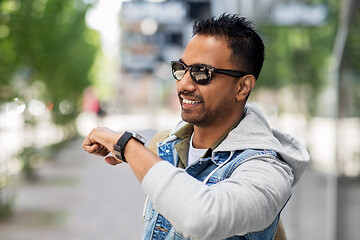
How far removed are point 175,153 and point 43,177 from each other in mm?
9742

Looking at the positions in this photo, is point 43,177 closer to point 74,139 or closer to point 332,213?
point 332,213

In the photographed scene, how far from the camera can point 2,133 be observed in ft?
22.8

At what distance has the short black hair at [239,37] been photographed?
1.36m

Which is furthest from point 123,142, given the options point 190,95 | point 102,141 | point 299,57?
point 299,57

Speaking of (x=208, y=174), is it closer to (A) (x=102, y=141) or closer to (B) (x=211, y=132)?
(B) (x=211, y=132)

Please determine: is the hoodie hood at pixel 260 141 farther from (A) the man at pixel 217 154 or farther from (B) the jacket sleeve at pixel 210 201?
(B) the jacket sleeve at pixel 210 201

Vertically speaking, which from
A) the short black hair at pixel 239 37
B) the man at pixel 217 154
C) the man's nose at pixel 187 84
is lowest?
the man at pixel 217 154

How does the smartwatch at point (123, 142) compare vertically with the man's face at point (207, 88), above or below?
below

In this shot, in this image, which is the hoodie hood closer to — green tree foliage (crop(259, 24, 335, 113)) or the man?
the man

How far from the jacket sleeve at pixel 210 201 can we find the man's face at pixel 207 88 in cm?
25

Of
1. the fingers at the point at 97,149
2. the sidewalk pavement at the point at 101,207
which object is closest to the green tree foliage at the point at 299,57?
the sidewalk pavement at the point at 101,207

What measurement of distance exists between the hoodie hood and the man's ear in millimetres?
66

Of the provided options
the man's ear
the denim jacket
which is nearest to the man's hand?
the denim jacket

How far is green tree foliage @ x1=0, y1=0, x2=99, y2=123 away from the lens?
6.86m
